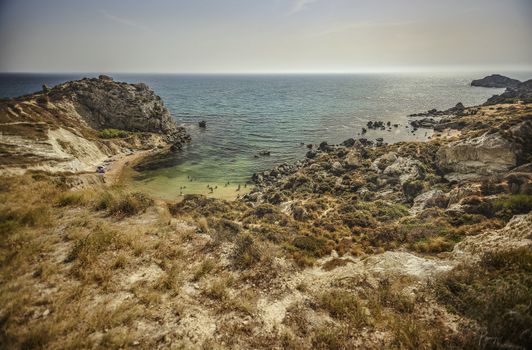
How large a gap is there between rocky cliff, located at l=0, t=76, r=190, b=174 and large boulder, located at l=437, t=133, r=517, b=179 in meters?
53.8

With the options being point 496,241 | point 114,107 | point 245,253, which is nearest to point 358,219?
point 496,241

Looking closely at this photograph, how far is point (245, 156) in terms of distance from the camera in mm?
57219

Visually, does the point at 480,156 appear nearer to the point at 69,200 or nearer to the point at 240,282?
the point at 240,282

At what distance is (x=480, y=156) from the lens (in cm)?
3253

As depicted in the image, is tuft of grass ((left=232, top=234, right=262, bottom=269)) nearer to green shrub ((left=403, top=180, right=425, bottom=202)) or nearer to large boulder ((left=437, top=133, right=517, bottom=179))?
green shrub ((left=403, top=180, right=425, bottom=202))

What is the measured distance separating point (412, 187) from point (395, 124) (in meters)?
64.0

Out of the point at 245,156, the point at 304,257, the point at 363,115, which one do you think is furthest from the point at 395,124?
the point at 304,257

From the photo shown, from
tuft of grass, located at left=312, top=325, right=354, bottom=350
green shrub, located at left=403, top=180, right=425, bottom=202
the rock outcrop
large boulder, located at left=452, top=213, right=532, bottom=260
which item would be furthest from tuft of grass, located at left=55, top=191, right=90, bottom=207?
the rock outcrop

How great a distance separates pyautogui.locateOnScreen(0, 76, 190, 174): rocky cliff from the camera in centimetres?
3631

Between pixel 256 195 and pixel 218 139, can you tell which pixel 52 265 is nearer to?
pixel 256 195

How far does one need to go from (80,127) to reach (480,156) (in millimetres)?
72696

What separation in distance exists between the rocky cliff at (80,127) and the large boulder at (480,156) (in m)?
53.8

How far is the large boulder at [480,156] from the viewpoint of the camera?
29953mm

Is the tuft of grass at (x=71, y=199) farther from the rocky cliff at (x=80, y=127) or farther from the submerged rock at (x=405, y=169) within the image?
the submerged rock at (x=405, y=169)
